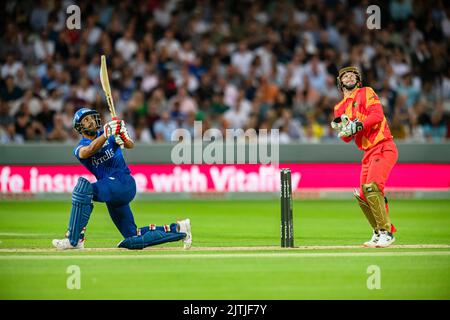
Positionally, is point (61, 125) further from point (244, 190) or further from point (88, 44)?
point (244, 190)

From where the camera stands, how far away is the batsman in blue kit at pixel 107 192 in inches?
410

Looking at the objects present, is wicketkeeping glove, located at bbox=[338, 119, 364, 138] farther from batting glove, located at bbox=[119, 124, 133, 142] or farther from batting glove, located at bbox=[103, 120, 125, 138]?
batting glove, located at bbox=[103, 120, 125, 138]

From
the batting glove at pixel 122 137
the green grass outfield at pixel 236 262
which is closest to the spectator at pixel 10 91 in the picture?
the green grass outfield at pixel 236 262

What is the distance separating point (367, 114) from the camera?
36.6 ft

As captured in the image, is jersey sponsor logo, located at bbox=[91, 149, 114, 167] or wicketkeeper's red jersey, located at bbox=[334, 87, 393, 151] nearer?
jersey sponsor logo, located at bbox=[91, 149, 114, 167]

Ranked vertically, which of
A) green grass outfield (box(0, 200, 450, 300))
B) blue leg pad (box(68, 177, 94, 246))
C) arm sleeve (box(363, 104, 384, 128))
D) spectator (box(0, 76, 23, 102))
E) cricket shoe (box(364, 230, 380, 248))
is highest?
spectator (box(0, 76, 23, 102))

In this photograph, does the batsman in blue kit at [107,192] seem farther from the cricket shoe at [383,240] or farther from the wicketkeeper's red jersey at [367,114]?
the wicketkeeper's red jersey at [367,114]

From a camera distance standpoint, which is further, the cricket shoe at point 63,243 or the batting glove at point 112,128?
the cricket shoe at point 63,243

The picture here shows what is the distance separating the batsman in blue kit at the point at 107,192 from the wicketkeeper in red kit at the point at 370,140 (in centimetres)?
210

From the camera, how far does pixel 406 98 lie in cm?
2020

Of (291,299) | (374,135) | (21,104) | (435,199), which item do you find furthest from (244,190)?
(291,299)

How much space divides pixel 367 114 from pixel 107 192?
123 inches

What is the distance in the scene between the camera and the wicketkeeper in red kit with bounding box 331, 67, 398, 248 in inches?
433

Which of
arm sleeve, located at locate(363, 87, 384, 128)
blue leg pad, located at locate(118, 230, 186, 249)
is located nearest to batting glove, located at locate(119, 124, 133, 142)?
blue leg pad, located at locate(118, 230, 186, 249)
